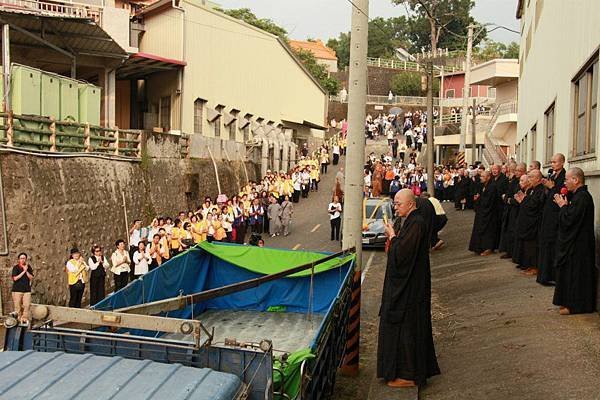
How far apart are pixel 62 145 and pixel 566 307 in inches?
531

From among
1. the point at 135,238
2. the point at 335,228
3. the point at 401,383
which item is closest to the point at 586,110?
the point at 401,383

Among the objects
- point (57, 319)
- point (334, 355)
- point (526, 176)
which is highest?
point (526, 176)

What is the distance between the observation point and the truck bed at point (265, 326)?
991 centimetres

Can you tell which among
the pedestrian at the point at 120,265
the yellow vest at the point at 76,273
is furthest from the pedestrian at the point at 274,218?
the yellow vest at the point at 76,273

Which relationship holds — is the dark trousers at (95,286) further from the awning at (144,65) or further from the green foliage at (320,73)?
the green foliage at (320,73)

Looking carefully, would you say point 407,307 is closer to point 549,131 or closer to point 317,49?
point 549,131

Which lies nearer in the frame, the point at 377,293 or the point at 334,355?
the point at 334,355

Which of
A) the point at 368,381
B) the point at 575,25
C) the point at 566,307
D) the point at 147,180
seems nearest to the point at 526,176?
the point at 575,25

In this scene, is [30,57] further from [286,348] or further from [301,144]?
[301,144]

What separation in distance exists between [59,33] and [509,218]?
15.6 m

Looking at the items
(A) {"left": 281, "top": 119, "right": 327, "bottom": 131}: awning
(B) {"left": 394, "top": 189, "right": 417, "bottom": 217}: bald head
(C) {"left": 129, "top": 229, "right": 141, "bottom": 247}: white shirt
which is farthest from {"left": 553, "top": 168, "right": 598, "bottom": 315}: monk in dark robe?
(A) {"left": 281, "top": 119, "right": 327, "bottom": 131}: awning

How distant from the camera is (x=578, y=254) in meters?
9.71

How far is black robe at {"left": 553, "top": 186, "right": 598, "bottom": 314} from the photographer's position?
9656 mm

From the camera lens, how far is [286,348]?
9336 mm
